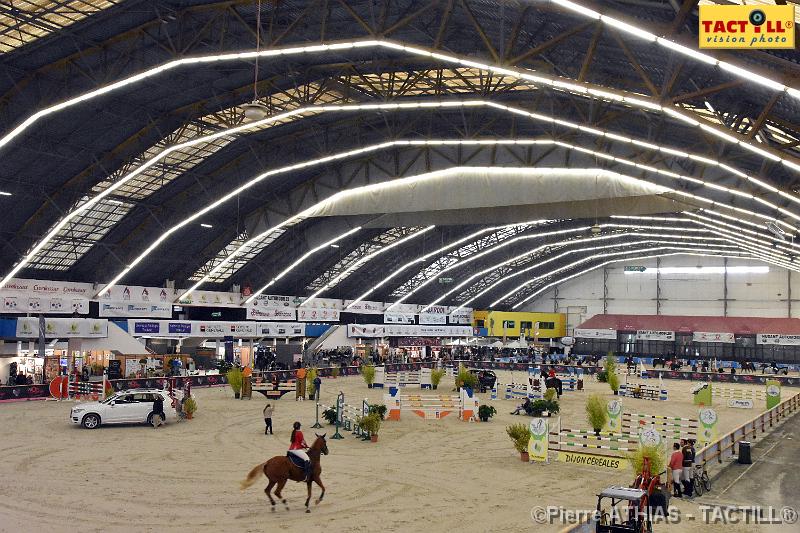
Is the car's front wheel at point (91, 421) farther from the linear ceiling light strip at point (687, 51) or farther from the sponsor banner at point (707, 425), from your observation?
the linear ceiling light strip at point (687, 51)

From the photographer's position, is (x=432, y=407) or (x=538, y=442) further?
(x=432, y=407)

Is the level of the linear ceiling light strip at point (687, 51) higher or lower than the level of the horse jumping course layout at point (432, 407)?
higher

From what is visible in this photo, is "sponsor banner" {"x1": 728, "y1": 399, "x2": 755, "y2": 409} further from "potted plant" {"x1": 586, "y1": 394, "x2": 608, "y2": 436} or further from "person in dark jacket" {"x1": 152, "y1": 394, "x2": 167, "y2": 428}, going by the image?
"person in dark jacket" {"x1": 152, "y1": 394, "x2": 167, "y2": 428}

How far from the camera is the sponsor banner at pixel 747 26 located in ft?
36.7

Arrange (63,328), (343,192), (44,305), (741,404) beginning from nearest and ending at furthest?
(63,328)
(741,404)
(44,305)
(343,192)

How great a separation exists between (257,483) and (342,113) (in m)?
24.1

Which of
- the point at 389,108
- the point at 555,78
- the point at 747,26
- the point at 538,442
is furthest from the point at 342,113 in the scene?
the point at 747,26

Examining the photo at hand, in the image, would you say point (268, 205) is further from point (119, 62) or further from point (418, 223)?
point (119, 62)

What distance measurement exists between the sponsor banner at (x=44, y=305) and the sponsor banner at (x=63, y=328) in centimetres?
291

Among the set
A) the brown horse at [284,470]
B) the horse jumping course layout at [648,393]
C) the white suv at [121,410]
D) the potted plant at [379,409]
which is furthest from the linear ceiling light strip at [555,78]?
the horse jumping course layout at [648,393]

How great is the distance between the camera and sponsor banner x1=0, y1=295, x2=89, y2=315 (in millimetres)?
40344

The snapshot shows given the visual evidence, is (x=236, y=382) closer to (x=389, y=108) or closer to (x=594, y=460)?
(x=389, y=108)

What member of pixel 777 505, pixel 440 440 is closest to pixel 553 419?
pixel 440 440

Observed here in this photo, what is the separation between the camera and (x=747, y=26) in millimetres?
11562
